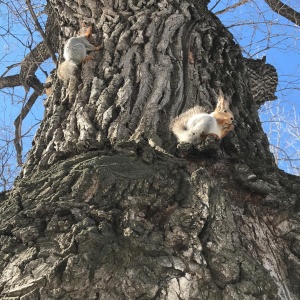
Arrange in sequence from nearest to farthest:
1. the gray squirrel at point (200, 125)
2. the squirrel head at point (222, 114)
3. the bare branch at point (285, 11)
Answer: the gray squirrel at point (200, 125)
the squirrel head at point (222, 114)
the bare branch at point (285, 11)

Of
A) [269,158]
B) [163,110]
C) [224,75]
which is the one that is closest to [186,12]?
[224,75]

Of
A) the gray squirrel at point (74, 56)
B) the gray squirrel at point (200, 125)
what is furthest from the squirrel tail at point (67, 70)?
the gray squirrel at point (200, 125)

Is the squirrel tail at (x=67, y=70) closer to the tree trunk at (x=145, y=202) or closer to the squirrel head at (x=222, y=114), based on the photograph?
the tree trunk at (x=145, y=202)

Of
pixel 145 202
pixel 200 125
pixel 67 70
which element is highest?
pixel 67 70

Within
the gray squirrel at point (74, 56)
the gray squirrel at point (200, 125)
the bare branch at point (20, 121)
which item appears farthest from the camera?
the bare branch at point (20, 121)

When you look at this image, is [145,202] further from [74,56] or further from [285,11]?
[285,11]

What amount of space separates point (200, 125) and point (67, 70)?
1121mm

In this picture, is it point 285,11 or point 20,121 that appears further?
point 20,121

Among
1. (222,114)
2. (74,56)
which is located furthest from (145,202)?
(74,56)

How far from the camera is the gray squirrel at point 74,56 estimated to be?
261 cm

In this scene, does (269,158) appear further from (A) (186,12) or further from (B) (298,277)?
(A) (186,12)

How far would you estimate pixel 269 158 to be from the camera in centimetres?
210

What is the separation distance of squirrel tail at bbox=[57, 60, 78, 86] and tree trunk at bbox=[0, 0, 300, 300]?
0.43 ft

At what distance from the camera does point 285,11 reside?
15.5 feet
